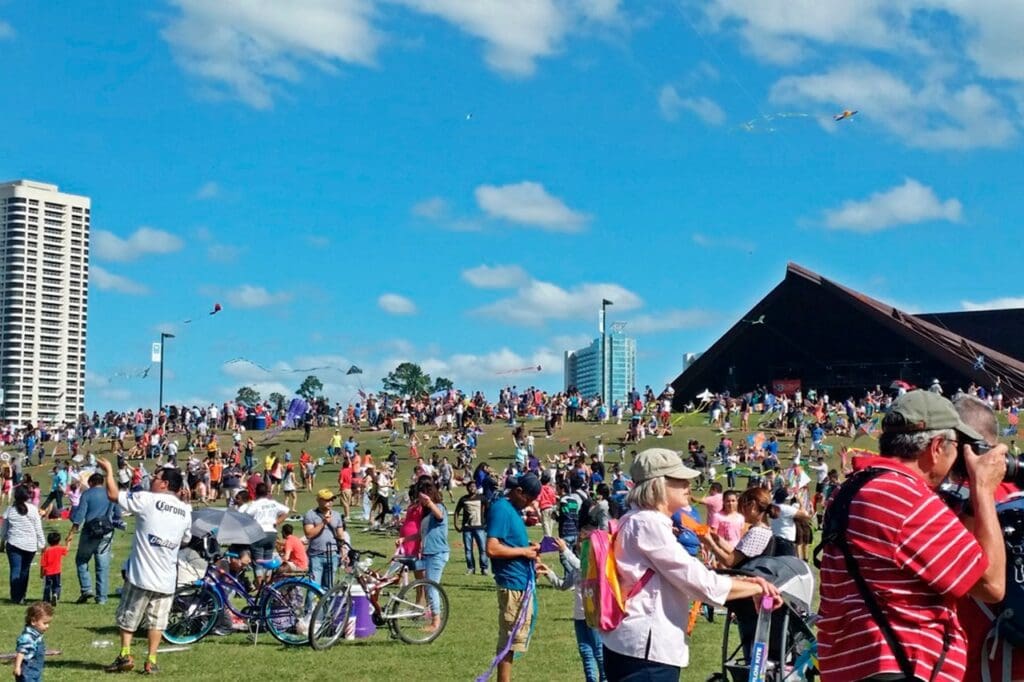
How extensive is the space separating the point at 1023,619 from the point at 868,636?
0.52 meters

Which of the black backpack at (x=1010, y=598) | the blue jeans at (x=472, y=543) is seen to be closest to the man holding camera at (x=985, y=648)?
the black backpack at (x=1010, y=598)

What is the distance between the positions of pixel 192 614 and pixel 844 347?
1788 inches

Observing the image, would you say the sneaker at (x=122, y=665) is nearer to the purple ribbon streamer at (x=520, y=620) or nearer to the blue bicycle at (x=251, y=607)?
the blue bicycle at (x=251, y=607)

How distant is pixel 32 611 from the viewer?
8.95 meters

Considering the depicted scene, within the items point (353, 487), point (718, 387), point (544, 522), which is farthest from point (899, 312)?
point (544, 522)

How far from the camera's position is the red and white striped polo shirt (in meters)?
3.68

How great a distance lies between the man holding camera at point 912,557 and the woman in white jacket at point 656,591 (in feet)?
3.03

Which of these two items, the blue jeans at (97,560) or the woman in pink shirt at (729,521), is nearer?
the woman in pink shirt at (729,521)

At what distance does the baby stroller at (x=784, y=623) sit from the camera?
19.5 ft

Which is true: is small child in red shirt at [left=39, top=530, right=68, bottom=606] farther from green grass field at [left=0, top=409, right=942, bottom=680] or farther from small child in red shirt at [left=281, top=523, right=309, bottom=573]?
small child in red shirt at [left=281, top=523, right=309, bottom=573]

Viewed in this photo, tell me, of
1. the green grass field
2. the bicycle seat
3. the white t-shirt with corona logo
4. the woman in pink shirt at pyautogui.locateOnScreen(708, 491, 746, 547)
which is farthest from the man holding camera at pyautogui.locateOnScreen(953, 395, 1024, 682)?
the bicycle seat

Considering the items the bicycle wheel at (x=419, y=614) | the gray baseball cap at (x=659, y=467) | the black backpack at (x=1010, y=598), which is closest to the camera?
the black backpack at (x=1010, y=598)

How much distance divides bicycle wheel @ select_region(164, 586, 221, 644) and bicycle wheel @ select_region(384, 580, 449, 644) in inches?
72.0

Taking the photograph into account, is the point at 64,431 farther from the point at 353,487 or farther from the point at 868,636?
the point at 868,636
